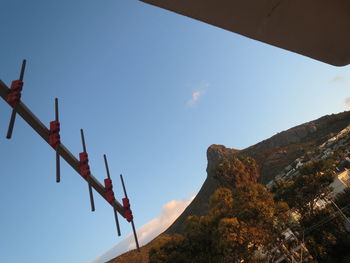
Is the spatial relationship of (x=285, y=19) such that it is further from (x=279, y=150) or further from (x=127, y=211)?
(x=279, y=150)

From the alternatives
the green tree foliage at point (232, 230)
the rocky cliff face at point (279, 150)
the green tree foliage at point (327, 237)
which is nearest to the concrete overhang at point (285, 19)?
the green tree foliage at point (232, 230)

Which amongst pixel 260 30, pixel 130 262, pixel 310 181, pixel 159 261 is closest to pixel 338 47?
pixel 260 30

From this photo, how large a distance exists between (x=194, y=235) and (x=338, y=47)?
2846 cm

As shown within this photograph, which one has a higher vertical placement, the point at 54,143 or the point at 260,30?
the point at 54,143

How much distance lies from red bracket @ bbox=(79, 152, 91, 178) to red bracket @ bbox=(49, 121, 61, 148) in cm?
80

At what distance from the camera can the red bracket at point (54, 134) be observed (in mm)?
6207

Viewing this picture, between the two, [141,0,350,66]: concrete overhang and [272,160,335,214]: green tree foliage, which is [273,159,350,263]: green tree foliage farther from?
[141,0,350,66]: concrete overhang

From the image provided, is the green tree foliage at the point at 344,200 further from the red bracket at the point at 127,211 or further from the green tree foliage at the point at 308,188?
the red bracket at the point at 127,211

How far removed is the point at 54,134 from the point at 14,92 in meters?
1.41

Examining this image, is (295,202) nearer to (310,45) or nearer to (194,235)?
(194,235)

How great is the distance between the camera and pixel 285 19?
2.03 metres

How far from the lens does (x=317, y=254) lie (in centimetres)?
2681

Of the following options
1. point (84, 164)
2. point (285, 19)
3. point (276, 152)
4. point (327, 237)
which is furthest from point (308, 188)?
point (276, 152)

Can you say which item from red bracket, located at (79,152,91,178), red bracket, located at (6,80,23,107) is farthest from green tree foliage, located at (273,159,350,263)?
red bracket, located at (6,80,23,107)
